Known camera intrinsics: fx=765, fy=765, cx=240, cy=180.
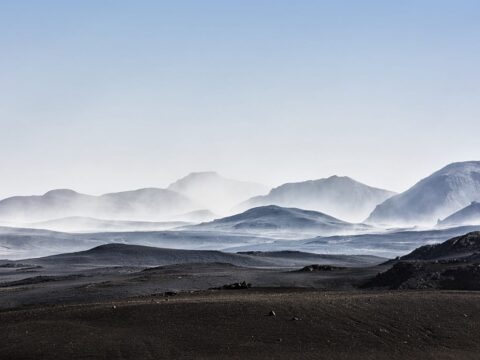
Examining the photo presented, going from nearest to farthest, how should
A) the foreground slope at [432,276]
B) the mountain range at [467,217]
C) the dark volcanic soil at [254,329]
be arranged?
1. the dark volcanic soil at [254,329]
2. the foreground slope at [432,276]
3. the mountain range at [467,217]

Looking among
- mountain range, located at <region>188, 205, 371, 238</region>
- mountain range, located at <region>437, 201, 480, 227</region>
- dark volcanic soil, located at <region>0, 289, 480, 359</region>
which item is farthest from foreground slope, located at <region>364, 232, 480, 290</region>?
mountain range, located at <region>437, 201, 480, 227</region>

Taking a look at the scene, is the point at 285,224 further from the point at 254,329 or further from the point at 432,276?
the point at 254,329

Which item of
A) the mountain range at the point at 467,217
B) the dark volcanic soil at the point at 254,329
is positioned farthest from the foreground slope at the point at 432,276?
the mountain range at the point at 467,217

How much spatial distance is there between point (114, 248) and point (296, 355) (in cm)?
4013

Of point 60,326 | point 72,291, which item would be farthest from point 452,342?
point 72,291

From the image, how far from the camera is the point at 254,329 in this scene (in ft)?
45.2

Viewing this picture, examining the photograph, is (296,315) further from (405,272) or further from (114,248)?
(114,248)

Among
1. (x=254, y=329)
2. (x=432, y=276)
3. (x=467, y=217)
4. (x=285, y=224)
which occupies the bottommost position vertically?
(x=254, y=329)

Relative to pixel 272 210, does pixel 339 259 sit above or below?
below

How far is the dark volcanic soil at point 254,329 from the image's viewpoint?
12.6 m

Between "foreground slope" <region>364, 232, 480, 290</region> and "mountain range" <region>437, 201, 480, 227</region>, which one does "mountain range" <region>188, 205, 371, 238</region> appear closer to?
"mountain range" <region>437, 201, 480, 227</region>

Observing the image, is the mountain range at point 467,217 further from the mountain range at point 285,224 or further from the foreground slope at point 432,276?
the foreground slope at point 432,276

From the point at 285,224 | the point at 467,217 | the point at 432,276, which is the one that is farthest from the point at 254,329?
the point at 467,217

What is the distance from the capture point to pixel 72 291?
2359cm
